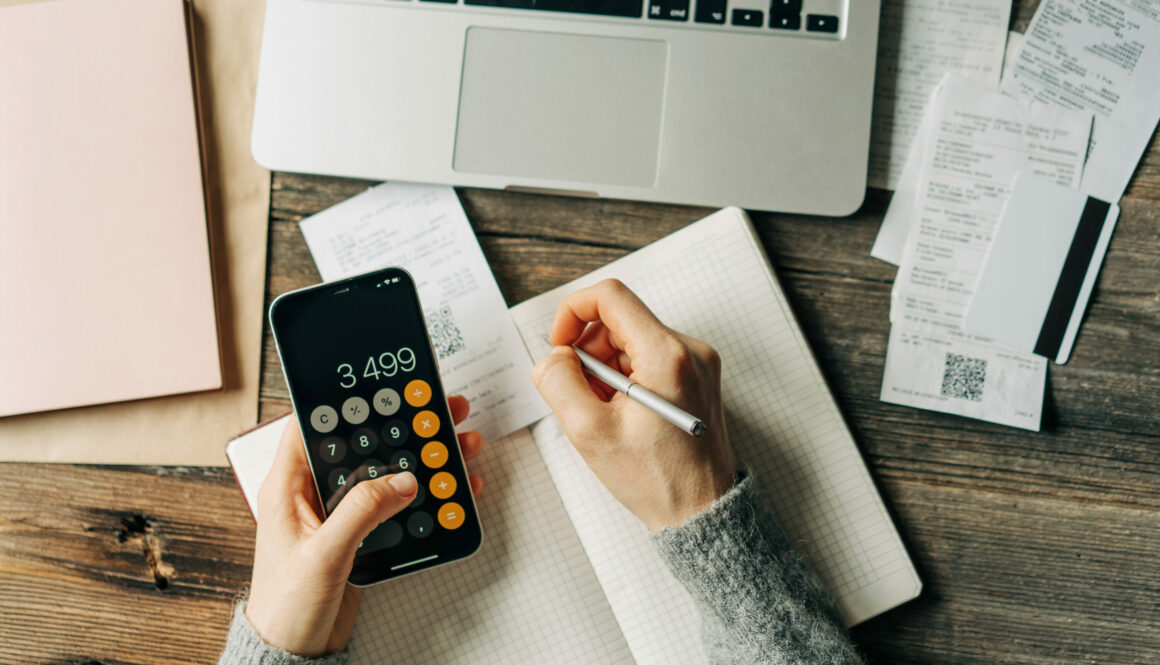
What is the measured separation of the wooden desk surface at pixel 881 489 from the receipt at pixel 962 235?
23 millimetres

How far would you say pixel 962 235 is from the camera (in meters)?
0.69

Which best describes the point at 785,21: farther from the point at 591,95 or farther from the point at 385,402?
the point at 385,402

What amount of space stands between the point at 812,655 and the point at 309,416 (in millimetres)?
464

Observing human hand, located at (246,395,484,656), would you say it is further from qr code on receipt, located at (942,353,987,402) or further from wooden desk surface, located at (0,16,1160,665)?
qr code on receipt, located at (942,353,987,402)

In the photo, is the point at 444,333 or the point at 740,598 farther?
the point at 444,333

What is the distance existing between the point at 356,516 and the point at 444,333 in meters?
0.20

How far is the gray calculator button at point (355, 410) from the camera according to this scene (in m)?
0.61

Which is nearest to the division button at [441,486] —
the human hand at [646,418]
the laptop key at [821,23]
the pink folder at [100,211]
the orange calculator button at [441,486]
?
the orange calculator button at [441,486]

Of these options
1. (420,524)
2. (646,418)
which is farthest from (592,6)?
(420,524)

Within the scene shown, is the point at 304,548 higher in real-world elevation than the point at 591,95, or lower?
lower

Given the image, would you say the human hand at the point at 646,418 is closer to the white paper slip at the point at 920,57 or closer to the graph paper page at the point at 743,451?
the graph paper page at the point at 743,451

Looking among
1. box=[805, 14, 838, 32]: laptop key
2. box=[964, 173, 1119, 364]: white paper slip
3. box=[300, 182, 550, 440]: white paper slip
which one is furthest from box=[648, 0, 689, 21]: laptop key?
box=[964, 173, 1119, 364]: white paper slip

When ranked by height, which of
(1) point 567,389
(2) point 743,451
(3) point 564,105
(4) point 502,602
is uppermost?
(3) point 564,105

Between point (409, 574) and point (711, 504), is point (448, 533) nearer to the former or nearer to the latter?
point (409, 574)
